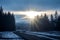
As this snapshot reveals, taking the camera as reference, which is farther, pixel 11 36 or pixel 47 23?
pixel 47 23

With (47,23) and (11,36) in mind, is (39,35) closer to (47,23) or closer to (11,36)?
(47,23)

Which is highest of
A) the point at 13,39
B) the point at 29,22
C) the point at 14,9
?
the point at 14,9

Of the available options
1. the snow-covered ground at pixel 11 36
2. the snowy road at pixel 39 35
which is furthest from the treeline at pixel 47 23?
the snow-covered ground at pixel 11 36

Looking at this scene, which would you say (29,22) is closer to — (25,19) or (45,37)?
(25,19)

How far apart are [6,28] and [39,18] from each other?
0.61 meters

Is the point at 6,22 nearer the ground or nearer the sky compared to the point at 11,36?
nearer the sky

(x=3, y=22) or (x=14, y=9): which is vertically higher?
(x=14, y=9)

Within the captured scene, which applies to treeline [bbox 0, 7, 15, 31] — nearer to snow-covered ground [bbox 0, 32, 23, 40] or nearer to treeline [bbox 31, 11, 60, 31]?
snow-covered ground [bbox 0, 32, 23, 40]

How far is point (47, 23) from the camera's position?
3.71 m

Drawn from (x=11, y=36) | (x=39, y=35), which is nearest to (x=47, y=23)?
(x=39, y=35)

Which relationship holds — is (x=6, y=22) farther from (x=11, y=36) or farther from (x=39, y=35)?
(x=39, y=35)

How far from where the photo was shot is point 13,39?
3.60 m

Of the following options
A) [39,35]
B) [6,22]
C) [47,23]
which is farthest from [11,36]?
[47,23]

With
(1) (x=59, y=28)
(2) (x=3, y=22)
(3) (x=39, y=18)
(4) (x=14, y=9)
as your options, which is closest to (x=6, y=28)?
(2) (x=3, y=22)
